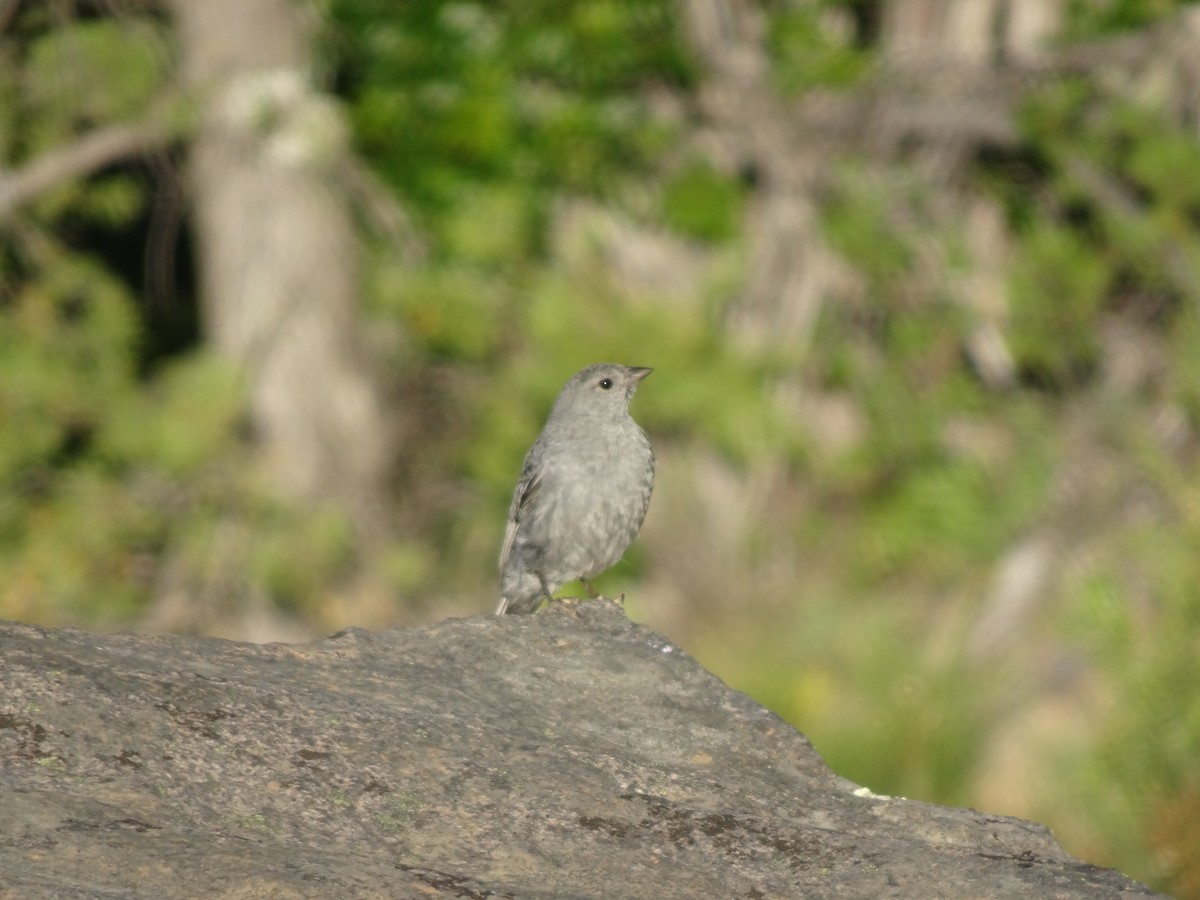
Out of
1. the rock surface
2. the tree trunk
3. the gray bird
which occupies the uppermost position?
the tree trunk

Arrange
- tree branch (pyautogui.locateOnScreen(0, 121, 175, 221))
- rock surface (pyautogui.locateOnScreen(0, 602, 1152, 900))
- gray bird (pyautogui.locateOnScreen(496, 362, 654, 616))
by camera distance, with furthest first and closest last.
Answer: tree branch (pyautogui.locateOnScreen(0, 121, 175, 221))
gray bird (pyautogui.locateOnScreen(496, 362, 654, 616))
rock surface (pyautogui.locateOnScreen(0, 602, 1152, 900))

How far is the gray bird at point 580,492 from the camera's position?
5.68 meters

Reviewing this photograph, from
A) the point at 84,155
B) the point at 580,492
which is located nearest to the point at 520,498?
the point at 580,492

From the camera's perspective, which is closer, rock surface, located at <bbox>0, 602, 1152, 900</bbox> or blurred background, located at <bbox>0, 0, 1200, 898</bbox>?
rock surface, located at <bbox>0, 602, 1152, 900</bbox>

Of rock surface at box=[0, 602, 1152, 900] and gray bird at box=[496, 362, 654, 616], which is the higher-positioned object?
gray bird at box=[496, 362, 654, 616]

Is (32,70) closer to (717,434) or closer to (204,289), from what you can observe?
(204,289)

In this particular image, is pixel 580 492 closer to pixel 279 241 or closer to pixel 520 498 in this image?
pixel 520 498

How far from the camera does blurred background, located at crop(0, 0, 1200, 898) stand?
11039mm

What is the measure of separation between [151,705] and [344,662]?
0.61 metres

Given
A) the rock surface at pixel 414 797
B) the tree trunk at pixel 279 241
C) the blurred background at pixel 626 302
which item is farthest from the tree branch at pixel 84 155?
the rock surface at pixel 414 797

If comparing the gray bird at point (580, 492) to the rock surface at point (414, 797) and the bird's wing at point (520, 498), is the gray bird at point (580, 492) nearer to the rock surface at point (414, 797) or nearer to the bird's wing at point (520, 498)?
the bird's wing at point (520, 498)

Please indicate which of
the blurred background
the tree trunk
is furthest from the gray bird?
the tree trunk

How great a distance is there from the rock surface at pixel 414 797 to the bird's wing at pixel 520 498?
81.6 inches

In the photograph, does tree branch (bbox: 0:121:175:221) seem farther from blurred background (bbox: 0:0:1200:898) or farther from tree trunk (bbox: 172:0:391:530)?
tree trunk (bbox: 172:0:391:530)
